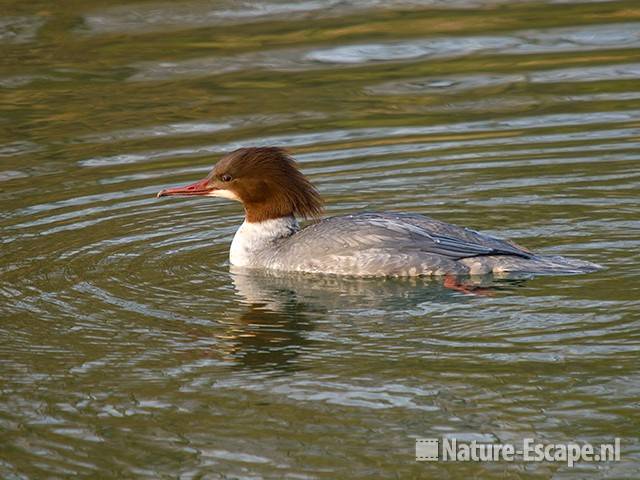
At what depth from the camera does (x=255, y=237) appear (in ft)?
35.0

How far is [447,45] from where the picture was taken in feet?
54.1

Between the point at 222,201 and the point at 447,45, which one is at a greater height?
the point at 447,45

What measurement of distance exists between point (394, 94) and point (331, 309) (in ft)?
21.0

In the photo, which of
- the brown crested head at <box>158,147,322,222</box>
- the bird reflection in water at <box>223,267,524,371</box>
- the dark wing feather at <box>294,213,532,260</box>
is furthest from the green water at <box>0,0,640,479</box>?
the brown crested head at <box>158,147,322,222</box>

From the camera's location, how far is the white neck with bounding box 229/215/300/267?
1055 centimetres

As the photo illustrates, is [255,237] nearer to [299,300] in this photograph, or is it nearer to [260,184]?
[260,184]

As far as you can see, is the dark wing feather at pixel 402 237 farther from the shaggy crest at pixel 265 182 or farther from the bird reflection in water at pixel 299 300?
the shaggy crest at pixel 265 182

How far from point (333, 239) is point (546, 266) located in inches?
62.9

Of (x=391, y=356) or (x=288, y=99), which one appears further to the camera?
(x=288, y=99)

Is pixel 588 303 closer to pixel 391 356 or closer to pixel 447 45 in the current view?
pixel 391 356

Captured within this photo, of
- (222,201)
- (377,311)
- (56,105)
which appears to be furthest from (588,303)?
(56,105)

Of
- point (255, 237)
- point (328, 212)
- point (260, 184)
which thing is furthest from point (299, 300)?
point (328, 212)

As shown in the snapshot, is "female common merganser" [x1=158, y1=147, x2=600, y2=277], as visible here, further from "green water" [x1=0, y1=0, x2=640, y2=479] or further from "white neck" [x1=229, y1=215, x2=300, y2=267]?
"green water" [x1=0, y1=0, x2=640, y2=479]

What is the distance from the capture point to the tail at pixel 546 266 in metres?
9.60
